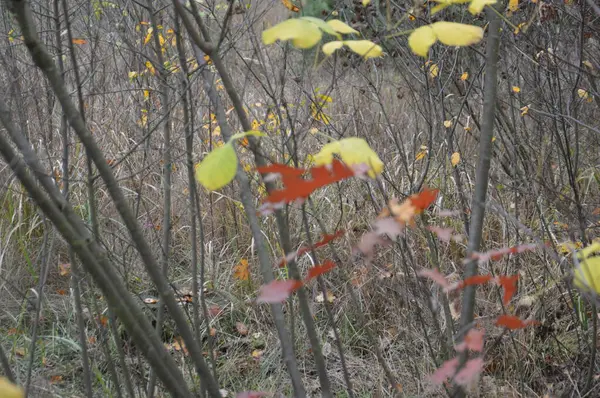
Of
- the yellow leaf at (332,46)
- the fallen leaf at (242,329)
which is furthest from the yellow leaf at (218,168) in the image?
the fallen leaf at (242,329)

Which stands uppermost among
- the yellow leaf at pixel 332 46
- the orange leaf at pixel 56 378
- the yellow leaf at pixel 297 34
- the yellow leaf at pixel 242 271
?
the yellow leaf at pixel 242 271

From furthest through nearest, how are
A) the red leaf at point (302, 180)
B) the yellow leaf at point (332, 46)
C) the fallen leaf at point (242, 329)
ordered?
the fallen leaf at point (242, 329), the yellow leaf at point (332, 46), the red leaf at point (302, 180)

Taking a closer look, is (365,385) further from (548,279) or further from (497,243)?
(497,243)

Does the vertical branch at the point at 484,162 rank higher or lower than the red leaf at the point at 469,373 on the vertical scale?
higher

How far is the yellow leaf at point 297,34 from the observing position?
887 mm

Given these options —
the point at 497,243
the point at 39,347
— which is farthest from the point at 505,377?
the point at 39,347

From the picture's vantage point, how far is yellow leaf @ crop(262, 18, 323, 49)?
887 millimetres

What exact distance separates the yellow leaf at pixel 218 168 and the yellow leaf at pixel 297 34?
0.17 metres

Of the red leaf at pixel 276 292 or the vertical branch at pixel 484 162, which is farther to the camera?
the vertical branch at pixel 484 162

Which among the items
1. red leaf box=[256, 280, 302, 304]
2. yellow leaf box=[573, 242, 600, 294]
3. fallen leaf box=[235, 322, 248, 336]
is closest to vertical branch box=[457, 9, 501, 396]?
yellow leaf box=[573, 242, 600, 294]

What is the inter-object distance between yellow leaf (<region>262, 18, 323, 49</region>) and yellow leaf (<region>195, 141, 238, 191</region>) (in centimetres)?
17

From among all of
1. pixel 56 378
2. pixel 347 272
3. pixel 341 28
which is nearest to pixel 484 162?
pixel 341 28

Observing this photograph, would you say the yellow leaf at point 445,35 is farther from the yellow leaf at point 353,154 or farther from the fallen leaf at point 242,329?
the fallen leaf at point 242,329

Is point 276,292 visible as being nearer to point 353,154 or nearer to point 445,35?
point 353,154
